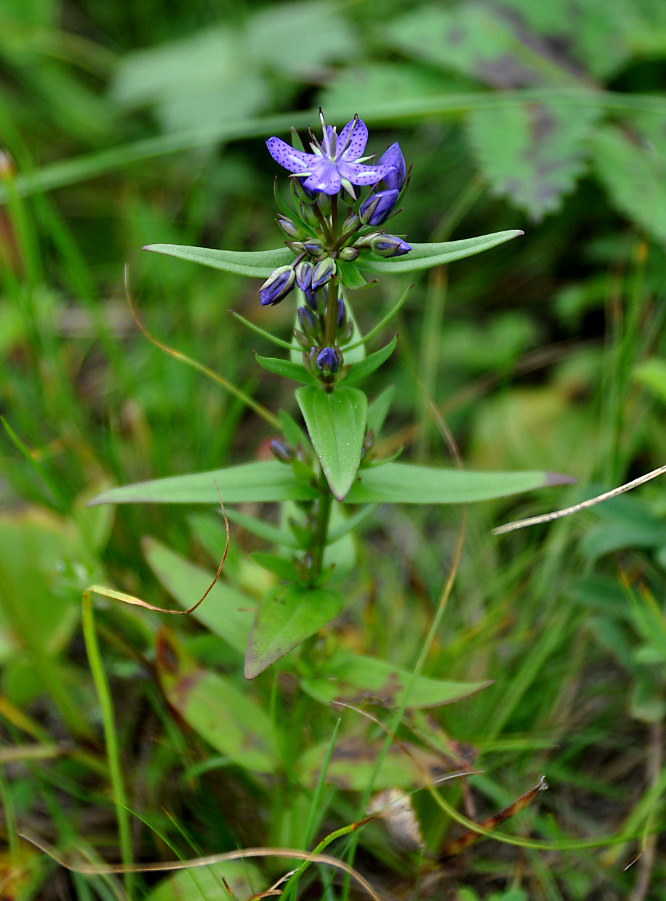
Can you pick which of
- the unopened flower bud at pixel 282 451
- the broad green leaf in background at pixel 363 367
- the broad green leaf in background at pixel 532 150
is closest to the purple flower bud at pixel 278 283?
the broad green leaf in background at pixel 363 367

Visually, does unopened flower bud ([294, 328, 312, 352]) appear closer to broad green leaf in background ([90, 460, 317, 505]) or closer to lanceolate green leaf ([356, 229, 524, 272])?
lanceolate green leaf ([356, 229, 524, 272])

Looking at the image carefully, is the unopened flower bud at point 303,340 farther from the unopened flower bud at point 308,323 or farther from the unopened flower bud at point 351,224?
the unopened flower bud at point 351,224

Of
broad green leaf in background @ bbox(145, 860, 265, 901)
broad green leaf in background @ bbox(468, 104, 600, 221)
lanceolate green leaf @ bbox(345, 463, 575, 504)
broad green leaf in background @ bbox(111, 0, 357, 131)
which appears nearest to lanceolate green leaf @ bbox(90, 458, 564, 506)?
lanceolate green leaf @ bbox(345, 463, 575, 504)

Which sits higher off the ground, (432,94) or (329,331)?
(432,94)

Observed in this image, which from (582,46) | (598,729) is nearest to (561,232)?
(582,46)

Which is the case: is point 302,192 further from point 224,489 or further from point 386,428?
point 386,428

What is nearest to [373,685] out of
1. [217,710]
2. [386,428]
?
[217,710]

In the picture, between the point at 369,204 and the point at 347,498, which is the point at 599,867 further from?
the point at 369,204
